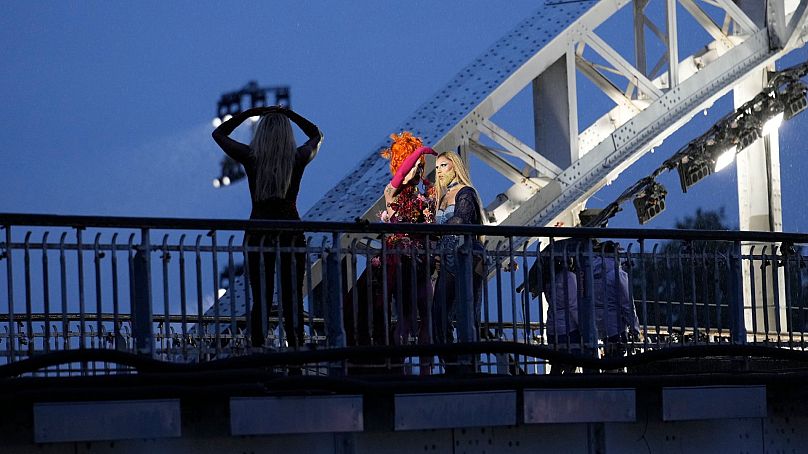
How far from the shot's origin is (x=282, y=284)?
11.4m

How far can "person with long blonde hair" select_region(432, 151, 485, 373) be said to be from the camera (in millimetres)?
11672

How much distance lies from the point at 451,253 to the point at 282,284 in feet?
3.63

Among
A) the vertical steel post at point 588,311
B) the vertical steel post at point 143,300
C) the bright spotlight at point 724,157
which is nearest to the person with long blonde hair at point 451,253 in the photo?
the vertical steel post at point 588,311

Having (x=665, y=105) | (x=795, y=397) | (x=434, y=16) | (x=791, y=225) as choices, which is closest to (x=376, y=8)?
(x=434, y=16)

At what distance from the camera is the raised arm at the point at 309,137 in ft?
39.5

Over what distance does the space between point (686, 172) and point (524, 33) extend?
8.27 ft

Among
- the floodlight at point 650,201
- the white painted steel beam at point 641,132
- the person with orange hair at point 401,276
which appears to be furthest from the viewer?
the floodlight at point 650,201

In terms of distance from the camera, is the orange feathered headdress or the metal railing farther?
the orange feathered headdress

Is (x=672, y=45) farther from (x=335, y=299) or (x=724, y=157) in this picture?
(x=335, y=299)

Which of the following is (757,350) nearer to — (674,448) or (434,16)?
(674,448)

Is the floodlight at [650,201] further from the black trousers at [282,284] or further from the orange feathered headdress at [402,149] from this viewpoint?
the black trousers at [282,284]

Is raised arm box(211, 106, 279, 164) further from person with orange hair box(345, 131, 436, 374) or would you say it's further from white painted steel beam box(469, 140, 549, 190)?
white painted steel beam box(469, 140, 549, 190)

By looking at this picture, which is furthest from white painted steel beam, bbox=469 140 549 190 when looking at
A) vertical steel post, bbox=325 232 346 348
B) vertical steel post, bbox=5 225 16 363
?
vertical steel post, bbox=5 225 16 363

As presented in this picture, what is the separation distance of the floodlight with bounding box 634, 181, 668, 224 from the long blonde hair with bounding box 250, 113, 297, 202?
10.4m
